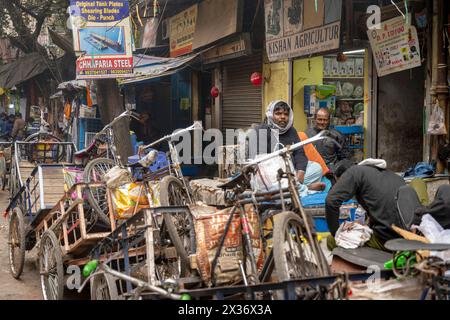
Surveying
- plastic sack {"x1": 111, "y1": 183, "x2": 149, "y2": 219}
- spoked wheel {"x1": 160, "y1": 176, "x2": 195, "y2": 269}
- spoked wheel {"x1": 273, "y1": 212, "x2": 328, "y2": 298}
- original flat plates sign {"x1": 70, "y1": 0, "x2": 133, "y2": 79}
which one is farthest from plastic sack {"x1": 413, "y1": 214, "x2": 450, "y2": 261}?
original flat plates sign {"x1": 70, "y1": 0, "x2": 133, "y2": 79}

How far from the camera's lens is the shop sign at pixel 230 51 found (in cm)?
1199

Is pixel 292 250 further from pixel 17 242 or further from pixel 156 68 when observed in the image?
pixel 156 68

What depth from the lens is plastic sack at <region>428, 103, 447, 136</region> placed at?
6941 mm

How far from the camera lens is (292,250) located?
13.3 feet

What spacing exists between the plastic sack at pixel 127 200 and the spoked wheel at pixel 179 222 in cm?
27

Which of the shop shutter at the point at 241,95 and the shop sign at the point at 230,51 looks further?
the shop shutter at the point at 241,95

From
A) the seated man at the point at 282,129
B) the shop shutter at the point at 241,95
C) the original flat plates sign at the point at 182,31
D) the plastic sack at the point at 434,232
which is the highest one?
the original flat plates sign at the point at 182,31

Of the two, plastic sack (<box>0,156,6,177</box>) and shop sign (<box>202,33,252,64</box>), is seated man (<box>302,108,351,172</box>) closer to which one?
shop sign (<box>202,33,252,64</box>)

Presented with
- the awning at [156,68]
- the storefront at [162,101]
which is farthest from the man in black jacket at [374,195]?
the storefront at [162,101]

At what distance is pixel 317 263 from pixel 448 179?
10.9ft

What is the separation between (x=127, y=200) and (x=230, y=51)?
734 centimetres

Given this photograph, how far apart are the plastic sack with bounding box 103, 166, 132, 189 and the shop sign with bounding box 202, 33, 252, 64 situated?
242 inches

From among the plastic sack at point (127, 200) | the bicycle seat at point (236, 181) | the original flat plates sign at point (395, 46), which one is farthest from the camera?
the original flat plates sign at point (395, 46)

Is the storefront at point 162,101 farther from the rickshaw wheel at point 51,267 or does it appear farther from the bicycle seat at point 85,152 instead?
the rickshaw wheel at point 51,267
